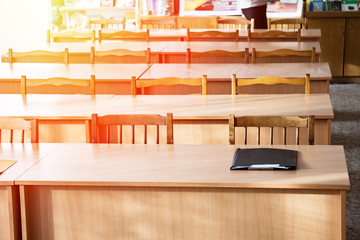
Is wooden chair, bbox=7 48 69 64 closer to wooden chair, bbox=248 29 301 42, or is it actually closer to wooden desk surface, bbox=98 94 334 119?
wooden desk surface, bbox=98 94 334 119

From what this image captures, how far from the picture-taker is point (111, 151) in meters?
3.38

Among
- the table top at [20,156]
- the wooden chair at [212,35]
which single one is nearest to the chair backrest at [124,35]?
the wooden chair at [212,35]

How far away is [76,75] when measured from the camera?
18.8ft

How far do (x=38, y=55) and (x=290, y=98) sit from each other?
3006 millimetres

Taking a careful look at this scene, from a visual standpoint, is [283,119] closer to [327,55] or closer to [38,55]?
[38,55]

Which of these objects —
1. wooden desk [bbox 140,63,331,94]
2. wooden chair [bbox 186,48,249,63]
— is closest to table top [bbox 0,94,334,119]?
wooden desk [bbox 140,63,331,94]

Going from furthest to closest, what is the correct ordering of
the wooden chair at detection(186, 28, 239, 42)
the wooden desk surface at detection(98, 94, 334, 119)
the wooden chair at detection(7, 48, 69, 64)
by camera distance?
1. the wooden chair at detection(186, 28, 239, 42)
2. the wooden chair at detection(7, 48, 69, 64)
3. the wooden desk surface at detection(98, 94, 334, 119)

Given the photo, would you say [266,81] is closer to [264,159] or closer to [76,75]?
[76,75]

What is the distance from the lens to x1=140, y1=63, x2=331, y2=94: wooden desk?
551cm

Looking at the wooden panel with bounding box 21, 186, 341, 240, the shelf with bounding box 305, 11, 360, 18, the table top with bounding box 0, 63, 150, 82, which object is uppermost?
the shelf with bounding box 305, 11, 360, 18

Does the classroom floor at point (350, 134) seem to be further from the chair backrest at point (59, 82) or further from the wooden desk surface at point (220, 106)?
the chair backrest at point (59, 82)

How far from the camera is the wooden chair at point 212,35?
26.9ft

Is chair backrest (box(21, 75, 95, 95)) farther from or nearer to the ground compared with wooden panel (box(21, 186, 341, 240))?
farther from the ground

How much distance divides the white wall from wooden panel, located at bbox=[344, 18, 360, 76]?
4458 mm
